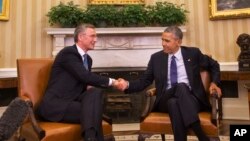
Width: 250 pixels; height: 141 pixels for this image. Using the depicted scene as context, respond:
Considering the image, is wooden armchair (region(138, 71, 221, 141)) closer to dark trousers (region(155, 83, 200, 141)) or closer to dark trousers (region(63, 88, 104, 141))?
dark trousers (region(155, 83, 200, 141))

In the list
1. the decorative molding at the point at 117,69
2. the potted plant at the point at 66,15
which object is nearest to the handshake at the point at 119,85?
the decorative molding at the point at 117,69

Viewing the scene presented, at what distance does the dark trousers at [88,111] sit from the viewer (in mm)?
2053

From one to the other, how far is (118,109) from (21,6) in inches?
79.9

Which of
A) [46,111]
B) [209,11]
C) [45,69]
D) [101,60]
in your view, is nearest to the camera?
[46,111]

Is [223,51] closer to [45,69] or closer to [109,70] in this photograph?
[109,70]

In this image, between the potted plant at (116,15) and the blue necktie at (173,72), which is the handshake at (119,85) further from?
the potted plant at (116,15)

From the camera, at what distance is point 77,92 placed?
231 centimetres

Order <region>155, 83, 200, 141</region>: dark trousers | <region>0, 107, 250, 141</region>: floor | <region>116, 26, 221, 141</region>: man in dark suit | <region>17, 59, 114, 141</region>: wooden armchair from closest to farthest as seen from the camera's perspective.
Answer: <region>17, 59, 114, 141</region>: wooden armchair, <region>155, 83, 200, 141</region>: dark trousers, <region>116, 26, 221, 141</region>: man in dark suit, <region>0, 107, 250, 141</region>: floor

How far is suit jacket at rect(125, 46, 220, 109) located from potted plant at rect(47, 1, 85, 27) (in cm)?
159

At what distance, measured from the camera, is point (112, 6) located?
407cm

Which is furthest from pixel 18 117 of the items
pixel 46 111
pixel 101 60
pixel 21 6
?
pixel 21 6

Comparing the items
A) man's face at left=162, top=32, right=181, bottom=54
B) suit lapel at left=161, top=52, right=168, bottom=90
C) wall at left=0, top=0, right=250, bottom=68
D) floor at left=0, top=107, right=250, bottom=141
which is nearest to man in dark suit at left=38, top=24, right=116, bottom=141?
suit lapel at left=161, top=52, right=168, bottom=90

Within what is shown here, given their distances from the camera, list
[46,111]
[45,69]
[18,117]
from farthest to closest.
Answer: [45,69] → [46,111] → [18,117]

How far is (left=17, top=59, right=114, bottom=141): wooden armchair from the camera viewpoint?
6.53 feet
